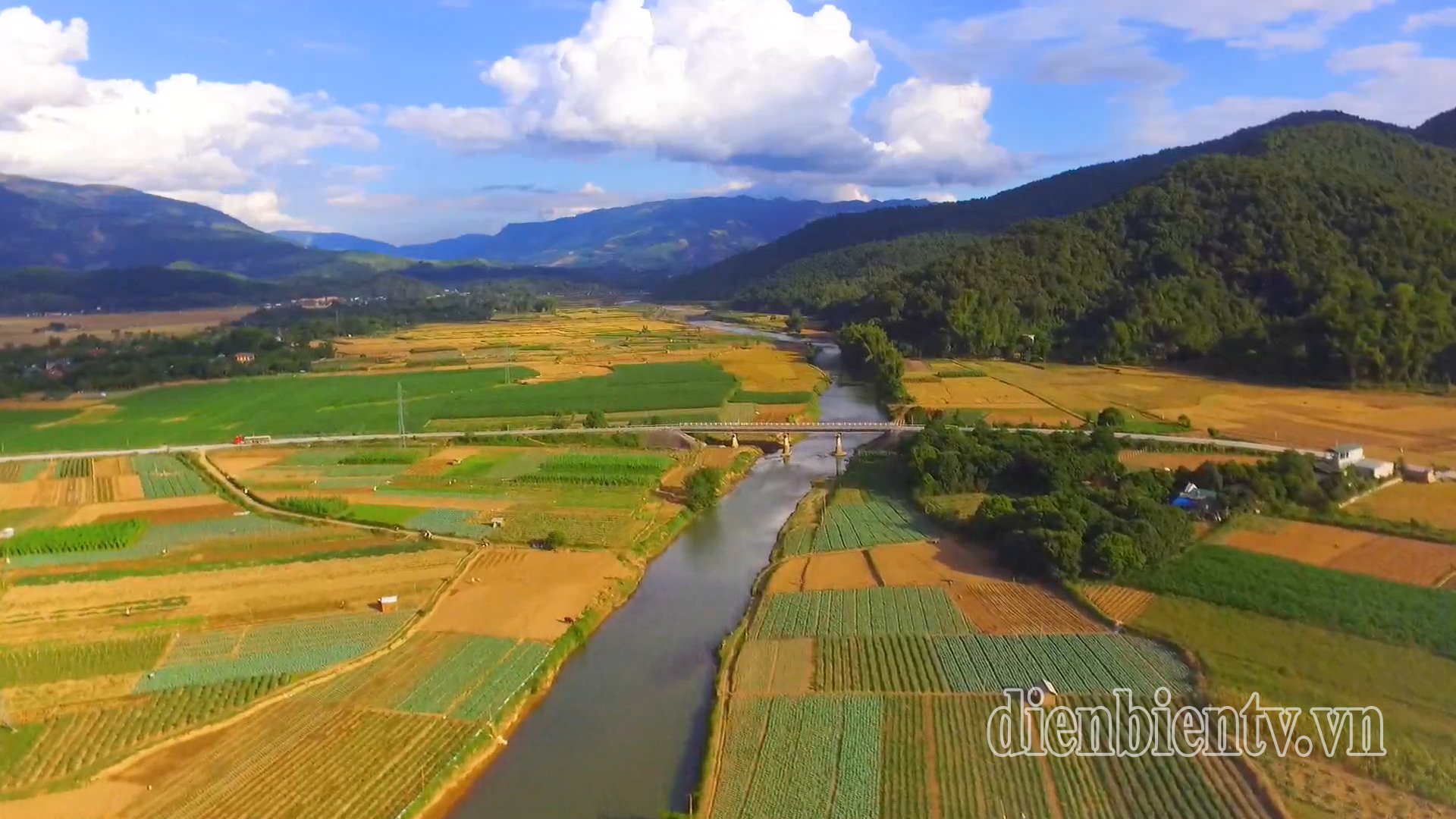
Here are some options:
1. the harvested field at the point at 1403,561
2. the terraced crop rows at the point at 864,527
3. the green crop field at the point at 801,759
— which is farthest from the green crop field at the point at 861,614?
the harvested field at the point at 1403,561

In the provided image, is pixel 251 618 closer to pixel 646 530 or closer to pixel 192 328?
pixel 646 530

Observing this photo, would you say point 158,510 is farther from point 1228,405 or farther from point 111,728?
point 1228,405

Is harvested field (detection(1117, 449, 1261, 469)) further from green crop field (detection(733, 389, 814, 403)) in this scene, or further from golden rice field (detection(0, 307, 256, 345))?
golden rice field (detection(0, 307, 256, 345))

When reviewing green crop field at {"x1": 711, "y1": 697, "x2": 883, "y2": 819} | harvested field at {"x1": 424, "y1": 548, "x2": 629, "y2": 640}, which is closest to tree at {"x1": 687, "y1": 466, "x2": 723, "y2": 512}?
harvested field at {"x1": 424, "y1": 548, "x2": 629, "y2": 640}

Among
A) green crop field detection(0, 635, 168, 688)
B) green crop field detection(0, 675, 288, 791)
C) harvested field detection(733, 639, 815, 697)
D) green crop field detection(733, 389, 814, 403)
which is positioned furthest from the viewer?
green crop field detection(733, 389, 814, 403)

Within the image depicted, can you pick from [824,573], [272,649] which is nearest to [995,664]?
[824,573]

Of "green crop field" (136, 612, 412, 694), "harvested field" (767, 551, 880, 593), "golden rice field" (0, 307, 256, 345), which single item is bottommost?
"green crop field" (136, 612, 412, 694)
